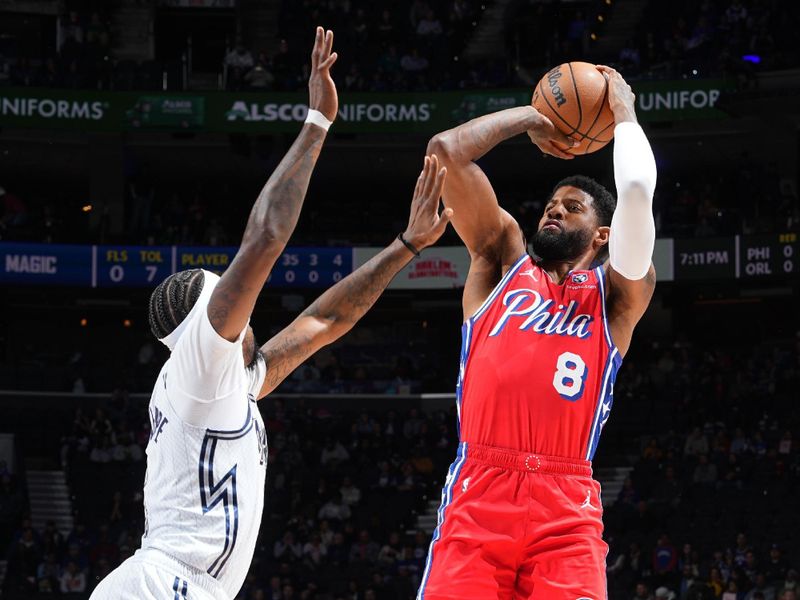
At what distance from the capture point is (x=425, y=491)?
814 inches

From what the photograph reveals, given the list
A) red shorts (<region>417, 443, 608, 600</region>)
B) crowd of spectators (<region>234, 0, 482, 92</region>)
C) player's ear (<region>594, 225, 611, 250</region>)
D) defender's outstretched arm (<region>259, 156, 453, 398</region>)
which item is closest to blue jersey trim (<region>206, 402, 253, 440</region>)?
defender's outstretched arm (<region>259, 156, 453, 398</region>)

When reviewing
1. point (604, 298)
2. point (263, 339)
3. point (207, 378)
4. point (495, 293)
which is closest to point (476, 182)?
point (495, 293)

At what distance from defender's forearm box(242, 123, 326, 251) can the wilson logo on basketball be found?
5.38 ft

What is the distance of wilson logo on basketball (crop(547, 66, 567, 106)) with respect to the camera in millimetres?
5242

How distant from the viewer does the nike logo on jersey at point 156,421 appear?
3.82 meters

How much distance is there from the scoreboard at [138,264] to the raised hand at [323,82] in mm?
18502

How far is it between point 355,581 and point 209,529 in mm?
14051

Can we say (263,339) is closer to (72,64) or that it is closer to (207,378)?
(72,64)

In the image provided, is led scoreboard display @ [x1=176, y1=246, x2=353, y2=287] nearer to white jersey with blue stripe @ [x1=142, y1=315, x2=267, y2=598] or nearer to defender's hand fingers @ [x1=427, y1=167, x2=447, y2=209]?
defender's hand fingers @ [x1=427, y1=167, x2=447, y2=209]

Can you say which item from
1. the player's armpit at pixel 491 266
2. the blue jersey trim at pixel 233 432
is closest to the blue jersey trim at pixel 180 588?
the blue jersey trim at pixel 233 432

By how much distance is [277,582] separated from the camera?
17.1 meters

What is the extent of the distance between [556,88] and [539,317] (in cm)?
110

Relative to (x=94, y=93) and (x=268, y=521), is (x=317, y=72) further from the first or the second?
(x=94, y=93)

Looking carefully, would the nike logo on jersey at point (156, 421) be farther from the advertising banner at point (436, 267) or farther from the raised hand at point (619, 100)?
the advertising banner at point (436, 267)
